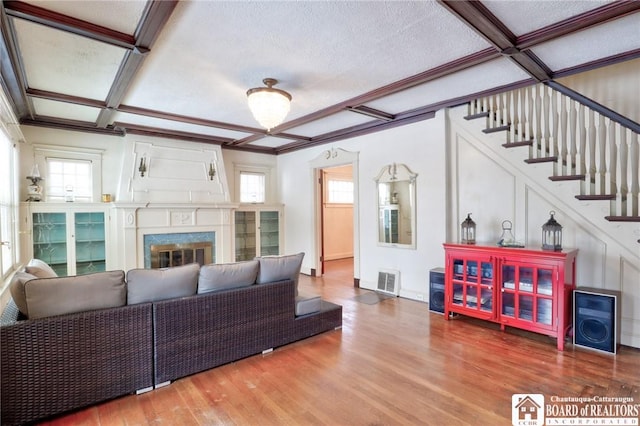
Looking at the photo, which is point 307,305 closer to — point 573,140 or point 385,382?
point 385,382

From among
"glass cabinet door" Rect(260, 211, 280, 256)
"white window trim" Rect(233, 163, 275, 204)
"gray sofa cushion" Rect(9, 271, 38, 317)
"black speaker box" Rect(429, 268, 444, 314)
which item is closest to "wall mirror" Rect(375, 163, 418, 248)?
"black speaker box" Rect(429, 268, 444, 314)

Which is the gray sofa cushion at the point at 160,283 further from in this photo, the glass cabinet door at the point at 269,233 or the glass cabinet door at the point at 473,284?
the glass cabinet door at the point at 269,233

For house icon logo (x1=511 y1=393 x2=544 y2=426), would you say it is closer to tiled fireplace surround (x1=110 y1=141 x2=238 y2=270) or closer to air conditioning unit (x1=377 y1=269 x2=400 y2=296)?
air conditioning unit (x1=377 y1=269 x2=400 y2=296)

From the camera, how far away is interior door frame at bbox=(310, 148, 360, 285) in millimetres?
5430

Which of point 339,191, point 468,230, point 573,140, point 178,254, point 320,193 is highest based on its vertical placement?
point 573,140

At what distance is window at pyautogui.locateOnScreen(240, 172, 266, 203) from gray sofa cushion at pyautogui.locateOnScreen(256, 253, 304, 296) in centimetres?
387

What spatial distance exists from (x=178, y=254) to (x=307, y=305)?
3258mm

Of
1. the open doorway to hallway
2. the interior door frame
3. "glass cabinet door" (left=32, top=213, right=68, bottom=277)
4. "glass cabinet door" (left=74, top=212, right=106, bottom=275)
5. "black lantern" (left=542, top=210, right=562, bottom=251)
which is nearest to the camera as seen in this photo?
"black lantern" (left=542, top=210, right=562, bottom=251)

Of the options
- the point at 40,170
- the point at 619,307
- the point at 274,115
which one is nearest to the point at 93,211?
the point at 40,170

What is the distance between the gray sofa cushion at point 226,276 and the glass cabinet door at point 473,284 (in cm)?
233

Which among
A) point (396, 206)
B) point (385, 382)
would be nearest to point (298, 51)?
point (385, 382)

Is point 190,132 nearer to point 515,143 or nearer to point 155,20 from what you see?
point 155,20

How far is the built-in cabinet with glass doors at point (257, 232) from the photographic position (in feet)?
21.2

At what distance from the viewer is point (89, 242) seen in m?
4.86
